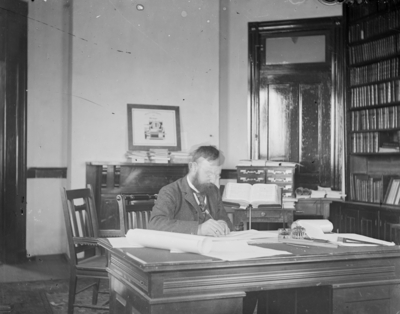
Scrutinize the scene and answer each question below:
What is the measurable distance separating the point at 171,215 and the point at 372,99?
3460 millimetres

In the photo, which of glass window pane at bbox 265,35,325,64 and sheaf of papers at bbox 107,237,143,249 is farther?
glass window pane at bbox 265,35,325,64

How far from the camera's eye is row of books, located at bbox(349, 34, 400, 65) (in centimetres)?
521

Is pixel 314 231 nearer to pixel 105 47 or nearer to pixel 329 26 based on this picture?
pixel 105 47

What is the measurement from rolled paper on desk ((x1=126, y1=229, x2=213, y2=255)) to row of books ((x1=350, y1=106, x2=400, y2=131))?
150 inches

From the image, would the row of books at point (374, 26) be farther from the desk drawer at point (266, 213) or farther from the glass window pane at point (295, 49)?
the desk drawer at point (266, 213)

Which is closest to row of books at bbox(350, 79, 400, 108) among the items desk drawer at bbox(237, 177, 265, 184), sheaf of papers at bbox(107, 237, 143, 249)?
desk drawer at bbox(237, 177, 265, 184)

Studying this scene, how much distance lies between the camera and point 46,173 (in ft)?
18.6

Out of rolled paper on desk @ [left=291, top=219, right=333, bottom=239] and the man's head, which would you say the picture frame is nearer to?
the man's head

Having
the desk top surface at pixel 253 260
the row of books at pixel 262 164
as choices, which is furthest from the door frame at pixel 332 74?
the desk top surface at pixel 253 260

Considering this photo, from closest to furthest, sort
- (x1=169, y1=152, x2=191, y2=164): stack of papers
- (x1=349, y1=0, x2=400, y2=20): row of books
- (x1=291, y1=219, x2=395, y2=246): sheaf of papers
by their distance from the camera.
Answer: (x1=291, y1=219, x2=395, y2=246): sheaf of papers, (x1=349, y1=0, x2=400, y2=20): row of books, (x1=169, y1=152, x2=191, y2=164): stack of papers

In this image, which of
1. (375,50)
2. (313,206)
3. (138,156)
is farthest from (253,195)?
(375,50)

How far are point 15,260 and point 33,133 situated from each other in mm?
1391

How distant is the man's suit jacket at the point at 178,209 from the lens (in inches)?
106

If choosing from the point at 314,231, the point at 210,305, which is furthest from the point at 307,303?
the point at 210,305
